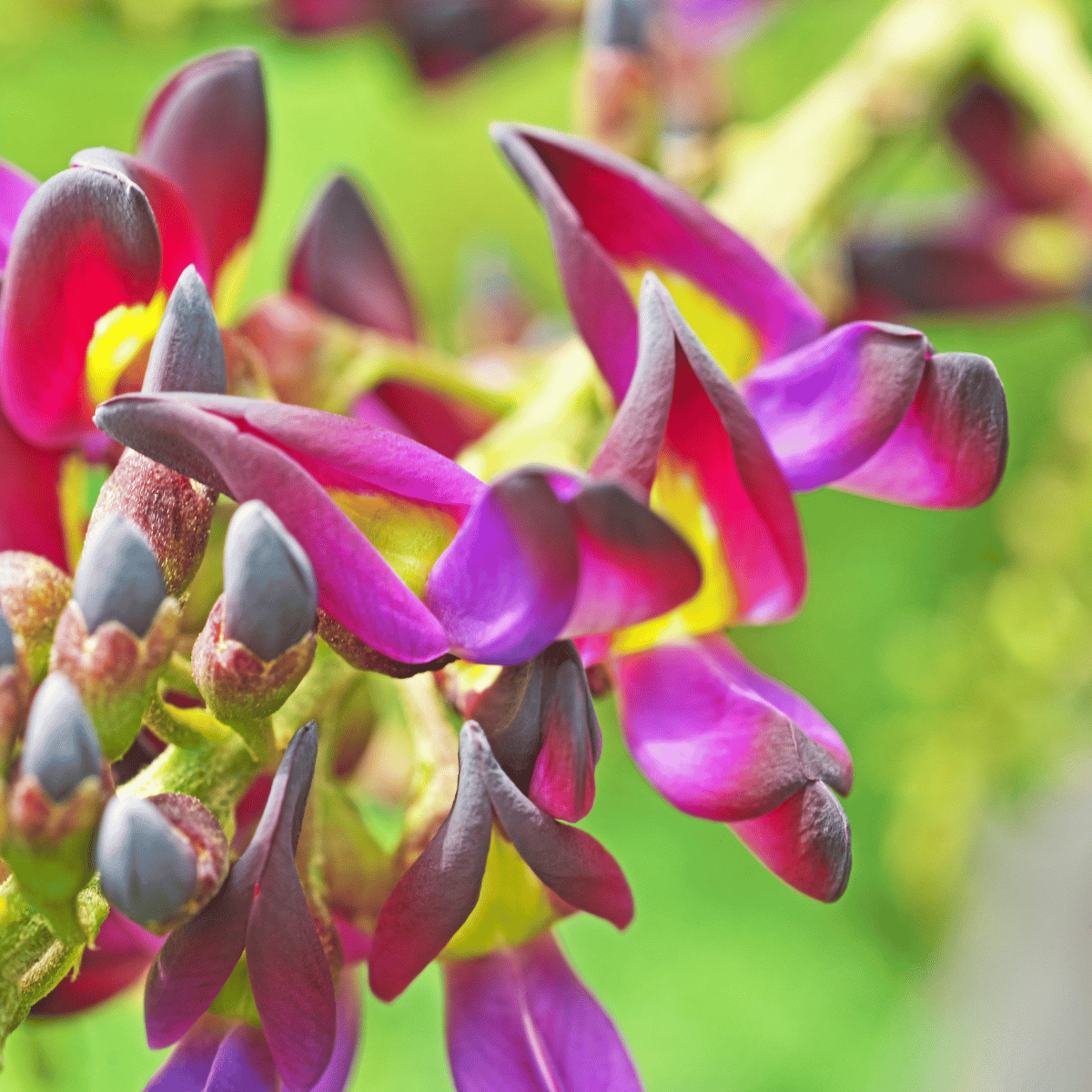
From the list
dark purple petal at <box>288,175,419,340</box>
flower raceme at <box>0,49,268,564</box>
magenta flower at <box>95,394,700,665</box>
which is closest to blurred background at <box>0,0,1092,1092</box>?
dark purple petal at <box>288,175,419,340</box>

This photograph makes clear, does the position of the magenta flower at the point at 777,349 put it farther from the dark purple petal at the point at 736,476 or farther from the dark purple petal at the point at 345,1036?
the dark purple petal at the point at 345,1036

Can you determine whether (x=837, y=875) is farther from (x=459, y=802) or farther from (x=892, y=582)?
(x=892, y=582)

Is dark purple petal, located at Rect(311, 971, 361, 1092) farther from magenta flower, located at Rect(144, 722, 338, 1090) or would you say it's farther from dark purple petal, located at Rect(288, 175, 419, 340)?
dark purple petal, located at Rect(288, 175, 419, 340)

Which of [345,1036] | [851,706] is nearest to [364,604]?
[345,1036]

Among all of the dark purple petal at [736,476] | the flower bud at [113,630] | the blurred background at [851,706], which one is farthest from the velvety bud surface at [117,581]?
the blurred background at [851,706]

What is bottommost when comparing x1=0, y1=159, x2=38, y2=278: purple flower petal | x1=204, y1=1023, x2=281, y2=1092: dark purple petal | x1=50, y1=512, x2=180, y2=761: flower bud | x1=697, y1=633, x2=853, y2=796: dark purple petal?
x1=204, y1=1023, x2=281, y2=1092: dark purple petal

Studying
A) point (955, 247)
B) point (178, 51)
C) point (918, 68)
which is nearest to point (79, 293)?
point (918, 68)
